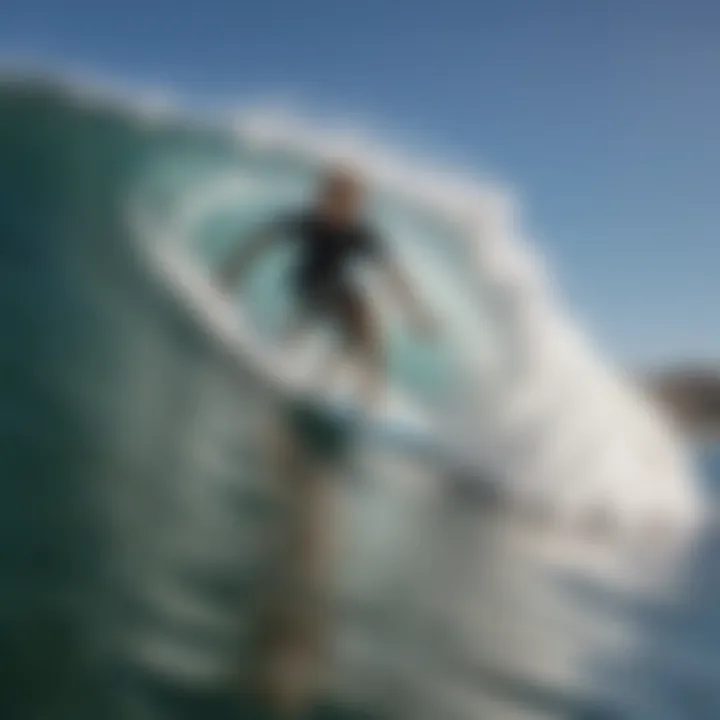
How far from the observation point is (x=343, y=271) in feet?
5.59

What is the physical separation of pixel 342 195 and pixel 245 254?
0.16 m

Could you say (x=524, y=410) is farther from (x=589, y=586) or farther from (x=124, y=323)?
(x=124, y=323)

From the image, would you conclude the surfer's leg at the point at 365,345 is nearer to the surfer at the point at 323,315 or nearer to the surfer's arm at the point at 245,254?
the surfer at the point at 323,315

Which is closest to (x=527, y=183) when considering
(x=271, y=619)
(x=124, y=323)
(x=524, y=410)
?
(x=524, y=410)

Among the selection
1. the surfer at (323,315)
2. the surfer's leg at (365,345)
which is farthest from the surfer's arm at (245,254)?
the surfer's leg at (365,345)

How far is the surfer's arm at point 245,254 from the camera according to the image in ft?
5.69

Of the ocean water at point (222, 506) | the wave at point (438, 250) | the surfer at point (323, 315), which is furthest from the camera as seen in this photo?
the wave at point (438, 250)

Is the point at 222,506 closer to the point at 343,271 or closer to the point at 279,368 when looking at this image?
the point at 279,368

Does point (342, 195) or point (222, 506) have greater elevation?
point (342, 195)

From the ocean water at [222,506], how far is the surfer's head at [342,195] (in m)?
0.04

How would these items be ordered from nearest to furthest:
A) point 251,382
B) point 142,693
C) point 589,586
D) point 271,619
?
point 142,693
point 271,619
point 589,586
point 251,382

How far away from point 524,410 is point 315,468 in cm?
31

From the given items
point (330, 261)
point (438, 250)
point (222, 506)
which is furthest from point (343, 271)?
point (222, 506)

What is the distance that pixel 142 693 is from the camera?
1.24 m
